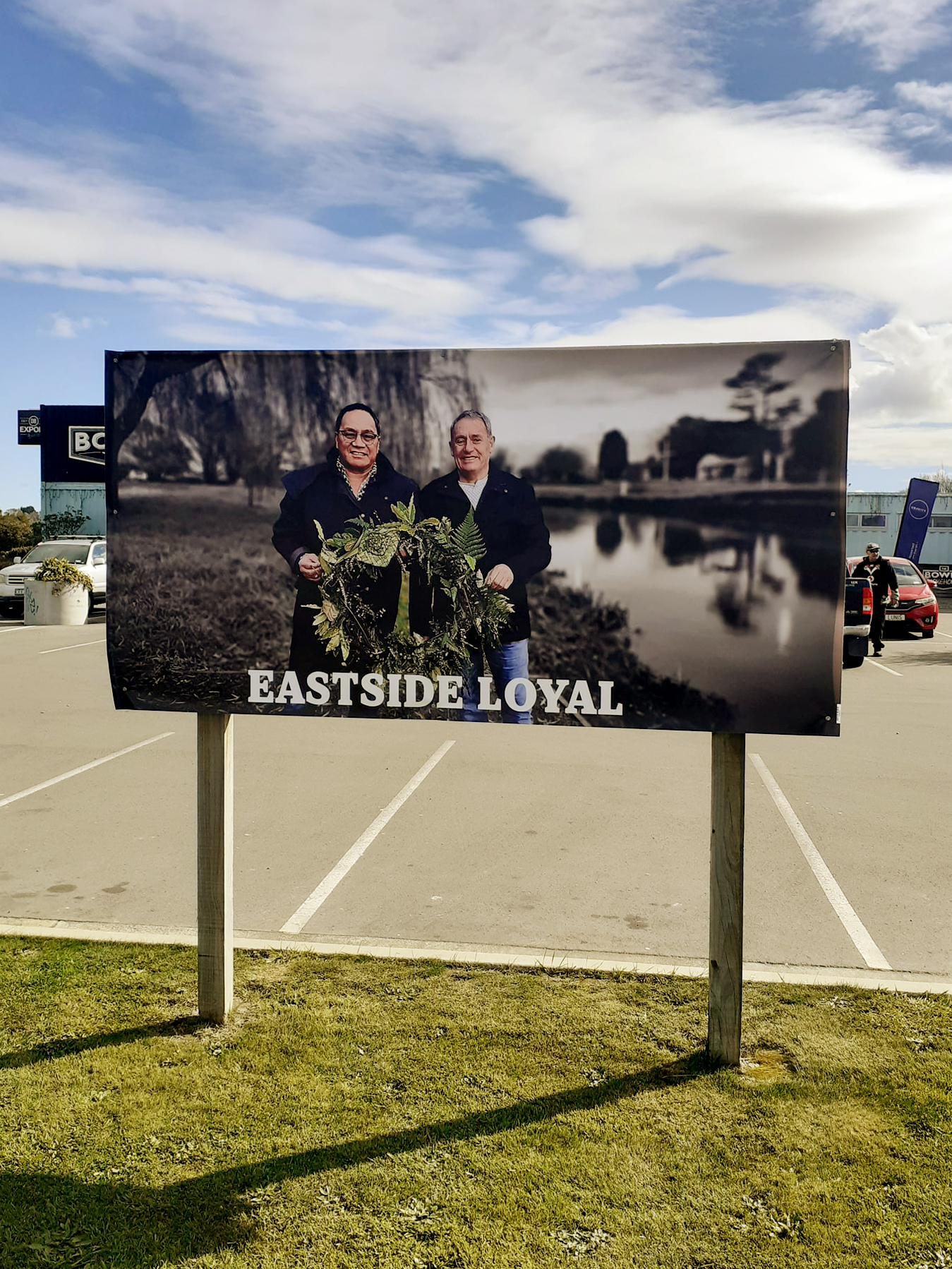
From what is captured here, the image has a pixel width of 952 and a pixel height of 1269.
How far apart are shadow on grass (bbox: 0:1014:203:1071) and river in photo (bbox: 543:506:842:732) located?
102 inches

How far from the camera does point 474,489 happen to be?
4.12 metres

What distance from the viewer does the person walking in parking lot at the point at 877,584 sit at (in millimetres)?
19453

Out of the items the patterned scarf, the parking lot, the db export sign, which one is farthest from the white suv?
the db export sign

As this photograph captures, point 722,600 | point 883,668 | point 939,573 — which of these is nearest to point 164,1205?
point 722,600

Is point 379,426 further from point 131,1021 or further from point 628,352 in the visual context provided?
point 131,1021

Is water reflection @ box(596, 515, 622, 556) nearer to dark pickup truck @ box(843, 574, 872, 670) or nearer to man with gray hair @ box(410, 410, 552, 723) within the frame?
man with gray hair @ box(410, 410, 552, 723)

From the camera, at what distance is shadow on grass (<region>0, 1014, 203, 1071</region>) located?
4285 mm

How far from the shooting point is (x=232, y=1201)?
342 centimetres

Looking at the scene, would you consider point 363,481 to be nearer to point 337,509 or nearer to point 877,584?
point 337,509

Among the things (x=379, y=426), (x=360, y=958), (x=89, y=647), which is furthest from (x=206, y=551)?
(x=89, y=647)

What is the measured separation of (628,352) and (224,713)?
7.42 feet

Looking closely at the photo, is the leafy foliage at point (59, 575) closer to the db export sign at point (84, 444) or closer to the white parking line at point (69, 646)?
the white parking line at point (69, 646)

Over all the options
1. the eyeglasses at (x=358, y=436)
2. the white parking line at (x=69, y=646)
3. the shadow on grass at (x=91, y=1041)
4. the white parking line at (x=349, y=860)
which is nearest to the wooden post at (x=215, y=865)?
the shadow on grass at (x=91, y=1041)

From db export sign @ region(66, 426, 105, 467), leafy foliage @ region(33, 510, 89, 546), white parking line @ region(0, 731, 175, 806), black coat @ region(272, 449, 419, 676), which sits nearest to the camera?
black coat @ region(272, 449, 419, 676)
